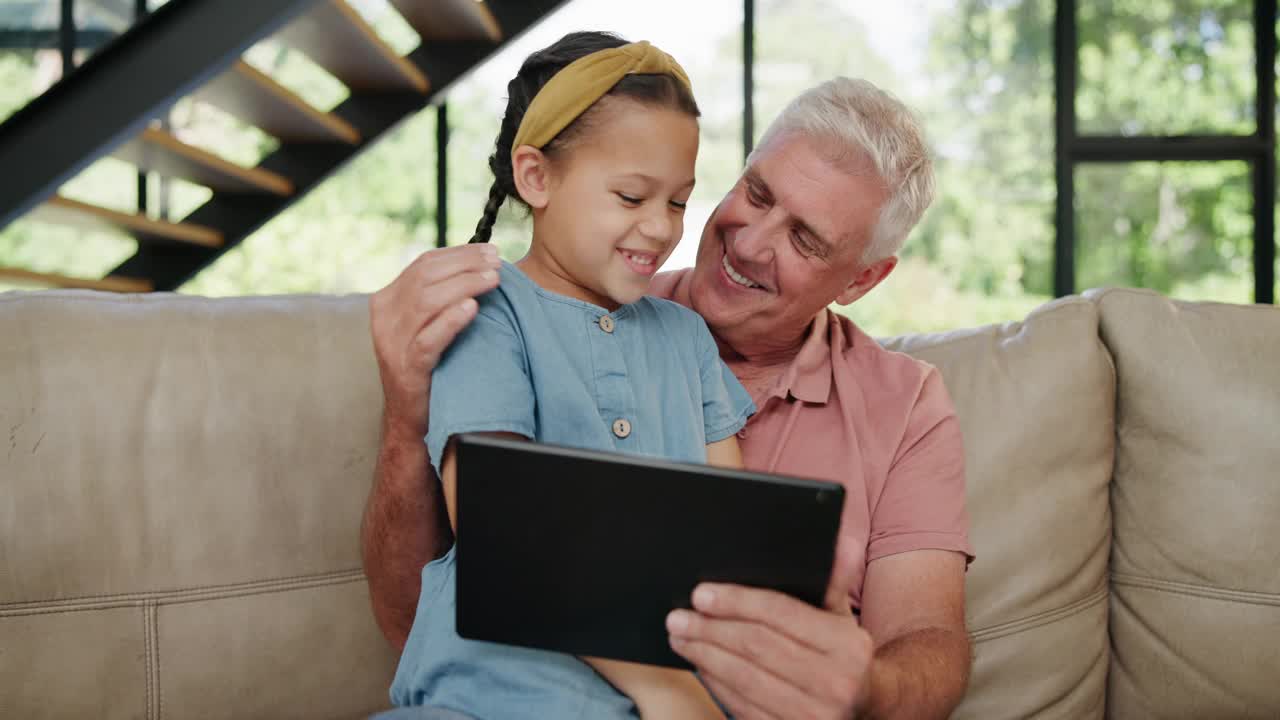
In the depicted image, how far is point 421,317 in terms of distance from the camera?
1.17m

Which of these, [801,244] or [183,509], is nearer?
[183,509]

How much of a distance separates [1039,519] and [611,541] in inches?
44.6

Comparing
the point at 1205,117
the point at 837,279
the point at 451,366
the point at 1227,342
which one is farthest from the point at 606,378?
the point at 1205,117

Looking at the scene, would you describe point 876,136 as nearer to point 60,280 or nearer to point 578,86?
point 578,86

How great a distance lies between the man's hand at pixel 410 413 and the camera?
3.77 feet

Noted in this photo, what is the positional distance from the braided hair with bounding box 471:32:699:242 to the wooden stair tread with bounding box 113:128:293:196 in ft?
7.46

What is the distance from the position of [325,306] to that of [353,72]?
2.55 metres

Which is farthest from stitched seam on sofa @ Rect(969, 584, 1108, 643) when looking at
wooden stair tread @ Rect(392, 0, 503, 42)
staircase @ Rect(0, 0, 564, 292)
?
wooden stair tread @ Rect(392, 0, 503, 42)

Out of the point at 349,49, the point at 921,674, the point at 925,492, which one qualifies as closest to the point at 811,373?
the point at 925,492

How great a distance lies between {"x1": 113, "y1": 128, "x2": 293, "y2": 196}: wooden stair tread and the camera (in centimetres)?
325

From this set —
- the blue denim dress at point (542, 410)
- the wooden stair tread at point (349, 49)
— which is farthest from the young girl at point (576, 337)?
the wooden stair tread at point (349, 49)

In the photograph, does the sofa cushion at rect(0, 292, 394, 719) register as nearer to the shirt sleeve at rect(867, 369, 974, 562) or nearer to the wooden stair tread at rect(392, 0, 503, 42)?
the shirt sleeve at rect(867, 369, 974, 562)

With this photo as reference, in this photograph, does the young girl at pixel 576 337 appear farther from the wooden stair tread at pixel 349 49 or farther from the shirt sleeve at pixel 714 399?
the wooden stair tread at pixel 349 49

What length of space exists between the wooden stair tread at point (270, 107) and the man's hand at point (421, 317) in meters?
2.15
